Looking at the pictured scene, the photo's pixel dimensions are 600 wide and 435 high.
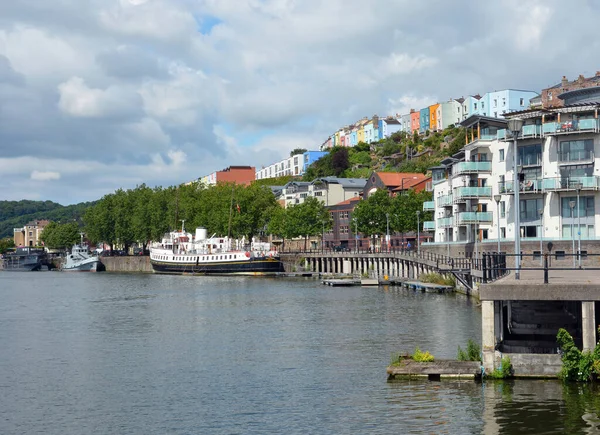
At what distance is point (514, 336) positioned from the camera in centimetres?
3359

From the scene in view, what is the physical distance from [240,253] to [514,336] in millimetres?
102132

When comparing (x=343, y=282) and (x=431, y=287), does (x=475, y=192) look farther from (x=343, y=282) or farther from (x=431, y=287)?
(x=343, y=282)

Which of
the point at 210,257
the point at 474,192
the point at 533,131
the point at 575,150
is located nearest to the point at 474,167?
the point at 474,192

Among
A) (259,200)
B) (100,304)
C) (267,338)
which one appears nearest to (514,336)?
(267,338)

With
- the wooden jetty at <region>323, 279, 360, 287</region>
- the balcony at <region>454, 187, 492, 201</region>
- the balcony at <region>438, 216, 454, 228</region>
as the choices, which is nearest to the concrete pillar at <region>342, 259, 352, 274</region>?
the wooden jetty at <region>323, 279, 360, 287</region>

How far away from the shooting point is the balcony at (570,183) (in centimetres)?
7150

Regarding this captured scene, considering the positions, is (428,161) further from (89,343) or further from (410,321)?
(89,343)

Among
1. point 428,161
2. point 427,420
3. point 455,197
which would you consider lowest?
point 427,420

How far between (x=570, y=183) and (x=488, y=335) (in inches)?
1890

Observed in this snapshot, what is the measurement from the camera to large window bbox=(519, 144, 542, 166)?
75.4 meters

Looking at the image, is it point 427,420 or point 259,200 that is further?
point 259,200

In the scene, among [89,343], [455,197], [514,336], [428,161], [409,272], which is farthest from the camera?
[428,161]

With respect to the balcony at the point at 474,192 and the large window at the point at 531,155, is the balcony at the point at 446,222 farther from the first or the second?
the large window at the point at 531,155

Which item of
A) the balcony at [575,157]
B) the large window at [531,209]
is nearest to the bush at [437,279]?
the large window at [531,209]
